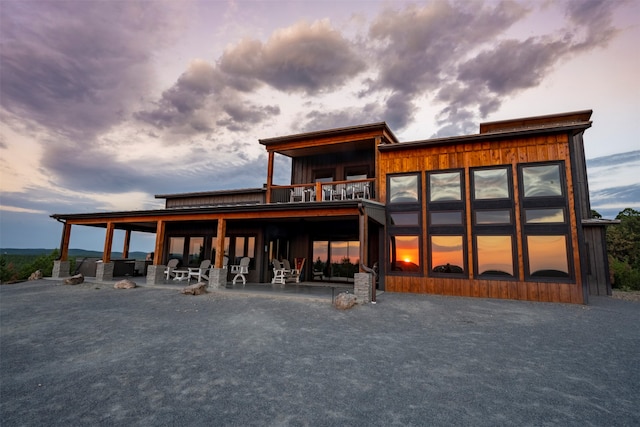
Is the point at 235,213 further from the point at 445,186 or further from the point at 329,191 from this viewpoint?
the point at 445,186

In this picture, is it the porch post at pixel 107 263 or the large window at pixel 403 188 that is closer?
the large window at pixel 403 188

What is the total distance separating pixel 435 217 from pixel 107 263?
48.5ft

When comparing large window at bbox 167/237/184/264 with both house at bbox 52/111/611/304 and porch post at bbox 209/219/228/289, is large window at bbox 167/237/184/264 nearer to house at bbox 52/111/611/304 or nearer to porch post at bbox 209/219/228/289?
house at bbox 52/111/611/304

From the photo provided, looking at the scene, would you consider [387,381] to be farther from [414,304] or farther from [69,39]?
[69,39]

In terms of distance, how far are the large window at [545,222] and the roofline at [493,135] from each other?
112 centimetres

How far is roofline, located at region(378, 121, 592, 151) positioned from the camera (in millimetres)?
8477

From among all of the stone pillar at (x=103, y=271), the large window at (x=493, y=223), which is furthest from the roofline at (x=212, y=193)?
the large window at (x=493, y=223)

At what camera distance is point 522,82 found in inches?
587

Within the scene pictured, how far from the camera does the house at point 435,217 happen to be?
8.72 meters

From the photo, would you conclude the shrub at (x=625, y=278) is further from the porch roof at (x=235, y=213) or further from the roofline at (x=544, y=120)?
the porch roof at (x=235, y=213)

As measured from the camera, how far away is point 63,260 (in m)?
14.0

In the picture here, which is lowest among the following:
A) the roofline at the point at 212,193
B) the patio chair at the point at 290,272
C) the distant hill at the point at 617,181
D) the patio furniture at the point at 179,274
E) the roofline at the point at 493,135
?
the patio furniture at the point at 179,274

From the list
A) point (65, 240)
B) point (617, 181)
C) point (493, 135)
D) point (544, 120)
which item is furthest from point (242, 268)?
point (617, 181)

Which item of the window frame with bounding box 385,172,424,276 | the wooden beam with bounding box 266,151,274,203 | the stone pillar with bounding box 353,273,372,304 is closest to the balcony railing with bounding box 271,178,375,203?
the wooden beam with bounding box 266,151,274,203
